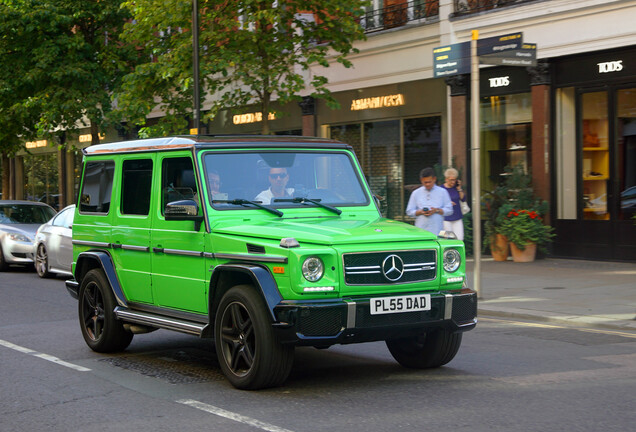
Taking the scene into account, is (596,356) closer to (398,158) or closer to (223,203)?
(223,203)

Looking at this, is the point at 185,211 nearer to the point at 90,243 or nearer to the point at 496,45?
the point at 90,243

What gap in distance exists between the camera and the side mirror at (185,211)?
7.72m

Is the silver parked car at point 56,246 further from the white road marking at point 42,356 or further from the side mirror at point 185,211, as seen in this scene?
the side mirror at point 185,211

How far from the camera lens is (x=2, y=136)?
31.1 meters

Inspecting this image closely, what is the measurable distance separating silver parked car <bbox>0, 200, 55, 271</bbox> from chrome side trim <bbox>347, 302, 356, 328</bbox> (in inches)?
589

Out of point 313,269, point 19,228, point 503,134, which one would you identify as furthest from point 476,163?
point 19,228

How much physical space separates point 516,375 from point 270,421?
2.51 meters

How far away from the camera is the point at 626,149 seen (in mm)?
17906

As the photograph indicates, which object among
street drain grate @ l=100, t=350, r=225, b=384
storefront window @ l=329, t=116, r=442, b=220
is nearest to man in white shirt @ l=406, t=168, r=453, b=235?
street drain grate @ l=100, t=350, r=225, b=384

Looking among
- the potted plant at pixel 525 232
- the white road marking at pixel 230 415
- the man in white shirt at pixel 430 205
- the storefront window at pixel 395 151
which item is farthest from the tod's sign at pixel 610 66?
the white road marking at pixel 230 415

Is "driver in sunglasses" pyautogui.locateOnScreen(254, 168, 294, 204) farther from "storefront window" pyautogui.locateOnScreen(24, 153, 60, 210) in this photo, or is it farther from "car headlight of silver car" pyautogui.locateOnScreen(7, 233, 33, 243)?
"storefront window" pyautogui.locateOnScreen(24, 153, 60, 210)

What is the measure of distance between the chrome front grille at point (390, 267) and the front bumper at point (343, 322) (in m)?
0.17

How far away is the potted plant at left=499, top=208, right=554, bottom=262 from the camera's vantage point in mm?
Answer: 18656

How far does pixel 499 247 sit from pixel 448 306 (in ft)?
41.4
